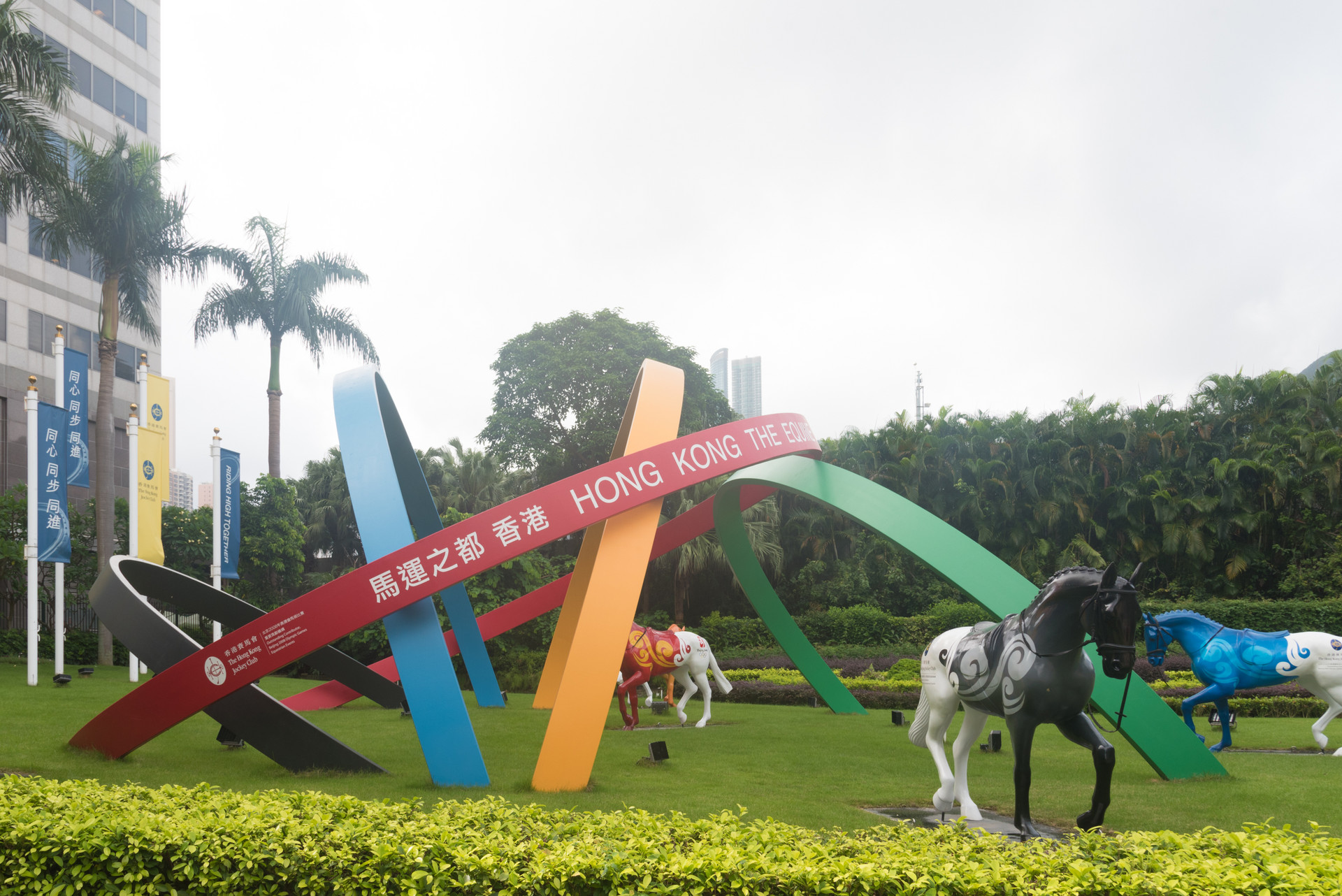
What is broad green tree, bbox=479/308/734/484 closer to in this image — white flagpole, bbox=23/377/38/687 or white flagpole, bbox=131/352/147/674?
white flagpole, bbox=131/352/147/674

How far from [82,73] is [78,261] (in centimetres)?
919

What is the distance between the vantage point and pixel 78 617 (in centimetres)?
3372

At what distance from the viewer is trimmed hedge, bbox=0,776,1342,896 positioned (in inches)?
195

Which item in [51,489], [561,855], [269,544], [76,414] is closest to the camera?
[561,855]

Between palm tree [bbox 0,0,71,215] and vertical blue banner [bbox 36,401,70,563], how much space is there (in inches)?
249

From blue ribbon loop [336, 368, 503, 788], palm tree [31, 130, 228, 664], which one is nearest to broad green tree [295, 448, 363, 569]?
palm tree [31, 130, 228, 664]

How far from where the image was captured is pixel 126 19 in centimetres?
4622

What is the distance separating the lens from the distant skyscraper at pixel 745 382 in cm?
13175

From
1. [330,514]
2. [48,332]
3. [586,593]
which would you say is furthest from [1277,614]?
[48,332]

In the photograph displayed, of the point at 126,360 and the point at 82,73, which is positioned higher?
the point at 82,73

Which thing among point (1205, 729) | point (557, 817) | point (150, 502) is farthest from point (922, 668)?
point (150, 502)

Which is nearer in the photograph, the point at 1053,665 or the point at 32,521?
the point at 1053,665

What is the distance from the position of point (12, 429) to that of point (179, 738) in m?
30.7

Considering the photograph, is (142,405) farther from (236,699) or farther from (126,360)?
(126,360)
